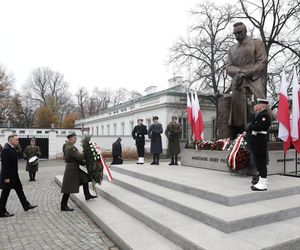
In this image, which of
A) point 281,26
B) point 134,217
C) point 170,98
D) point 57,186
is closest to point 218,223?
point 134,217

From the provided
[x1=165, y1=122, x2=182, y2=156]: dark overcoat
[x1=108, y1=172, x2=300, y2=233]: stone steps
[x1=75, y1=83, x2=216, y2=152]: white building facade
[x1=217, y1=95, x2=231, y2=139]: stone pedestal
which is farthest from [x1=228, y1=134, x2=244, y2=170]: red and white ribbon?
[x1=75, y1=83, x2=216, y2=152]: white building facade

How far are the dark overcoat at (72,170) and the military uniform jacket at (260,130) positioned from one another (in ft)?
12.8

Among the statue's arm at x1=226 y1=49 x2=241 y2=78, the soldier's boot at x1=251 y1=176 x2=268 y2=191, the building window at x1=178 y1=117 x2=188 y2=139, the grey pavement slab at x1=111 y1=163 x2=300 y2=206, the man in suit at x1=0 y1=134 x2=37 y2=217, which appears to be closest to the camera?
the grey pavement slab at x1=111 y1=163 x2=300 y2=206

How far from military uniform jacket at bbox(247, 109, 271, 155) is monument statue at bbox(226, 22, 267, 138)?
2.67 m

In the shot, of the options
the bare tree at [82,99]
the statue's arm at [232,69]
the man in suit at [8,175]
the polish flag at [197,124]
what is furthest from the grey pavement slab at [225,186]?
the bare tree at [82,99]

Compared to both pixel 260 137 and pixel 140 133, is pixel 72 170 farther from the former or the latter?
pixel 140 133

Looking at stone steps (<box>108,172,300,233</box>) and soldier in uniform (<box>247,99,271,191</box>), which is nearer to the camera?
stone steps (<box>108,172,300,233</box>)

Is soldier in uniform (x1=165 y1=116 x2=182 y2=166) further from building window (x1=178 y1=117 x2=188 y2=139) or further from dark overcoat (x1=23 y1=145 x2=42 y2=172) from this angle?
building window (x1=178 y1=117 x2=188 y2=139)

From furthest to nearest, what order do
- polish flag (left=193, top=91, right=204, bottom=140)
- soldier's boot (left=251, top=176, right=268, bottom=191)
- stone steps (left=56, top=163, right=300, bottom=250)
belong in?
polish flag (left=193, top=91, right=204, bottom=140)
soldier's boot (left=251, top=176, right=268, bottom=191)
stone steps (left=56, top=163, right=300, bottom=250)

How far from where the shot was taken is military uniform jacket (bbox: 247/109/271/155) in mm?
6031

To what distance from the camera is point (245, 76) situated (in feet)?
28.5

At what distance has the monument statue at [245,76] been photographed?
866 cm

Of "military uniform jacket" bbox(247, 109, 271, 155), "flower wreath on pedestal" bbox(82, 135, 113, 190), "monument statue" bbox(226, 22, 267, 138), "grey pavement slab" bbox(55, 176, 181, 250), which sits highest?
"monument statue" bbox(226, 22, 267, 138)

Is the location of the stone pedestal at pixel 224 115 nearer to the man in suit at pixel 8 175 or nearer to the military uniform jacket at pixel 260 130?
the military uniform jacket at pixel 260 130
